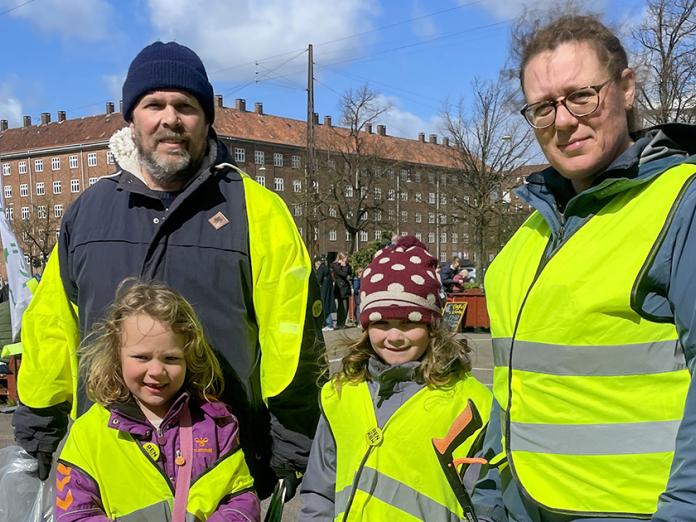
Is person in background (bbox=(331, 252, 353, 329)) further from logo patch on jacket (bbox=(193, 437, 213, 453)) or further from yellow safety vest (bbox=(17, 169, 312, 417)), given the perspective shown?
logo patch on jacket (bbox=(193, 437, 213, 453))

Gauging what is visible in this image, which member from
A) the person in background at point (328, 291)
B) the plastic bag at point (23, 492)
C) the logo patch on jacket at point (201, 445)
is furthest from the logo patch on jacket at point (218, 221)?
the person in background at point (328, 291)

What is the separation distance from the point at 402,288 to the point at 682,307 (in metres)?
1.36

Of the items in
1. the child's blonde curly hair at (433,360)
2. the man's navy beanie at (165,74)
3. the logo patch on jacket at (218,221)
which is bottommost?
the child's blonde curly hair at (433,360)

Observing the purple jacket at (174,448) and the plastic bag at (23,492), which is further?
the plastic bag at (23,492)

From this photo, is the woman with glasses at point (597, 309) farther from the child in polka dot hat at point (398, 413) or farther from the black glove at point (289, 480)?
the black glove at point (289, 480)

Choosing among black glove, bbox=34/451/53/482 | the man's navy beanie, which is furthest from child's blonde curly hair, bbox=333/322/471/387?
black glove, bbox=34/451/53/482

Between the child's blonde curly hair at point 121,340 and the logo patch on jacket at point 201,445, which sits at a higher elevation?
the child's blonde curly hair at point 121,340

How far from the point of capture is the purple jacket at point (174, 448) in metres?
2.40

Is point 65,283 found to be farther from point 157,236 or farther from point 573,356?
point 573,356

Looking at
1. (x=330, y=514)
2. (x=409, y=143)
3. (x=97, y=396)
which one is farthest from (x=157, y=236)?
(x=409, y=143)

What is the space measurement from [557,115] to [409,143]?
9040cm

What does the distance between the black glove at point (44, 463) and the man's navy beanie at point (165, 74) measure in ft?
4.70

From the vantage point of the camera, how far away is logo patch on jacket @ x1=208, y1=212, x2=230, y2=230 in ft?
9.05

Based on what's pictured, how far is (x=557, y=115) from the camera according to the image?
181 centimetres
